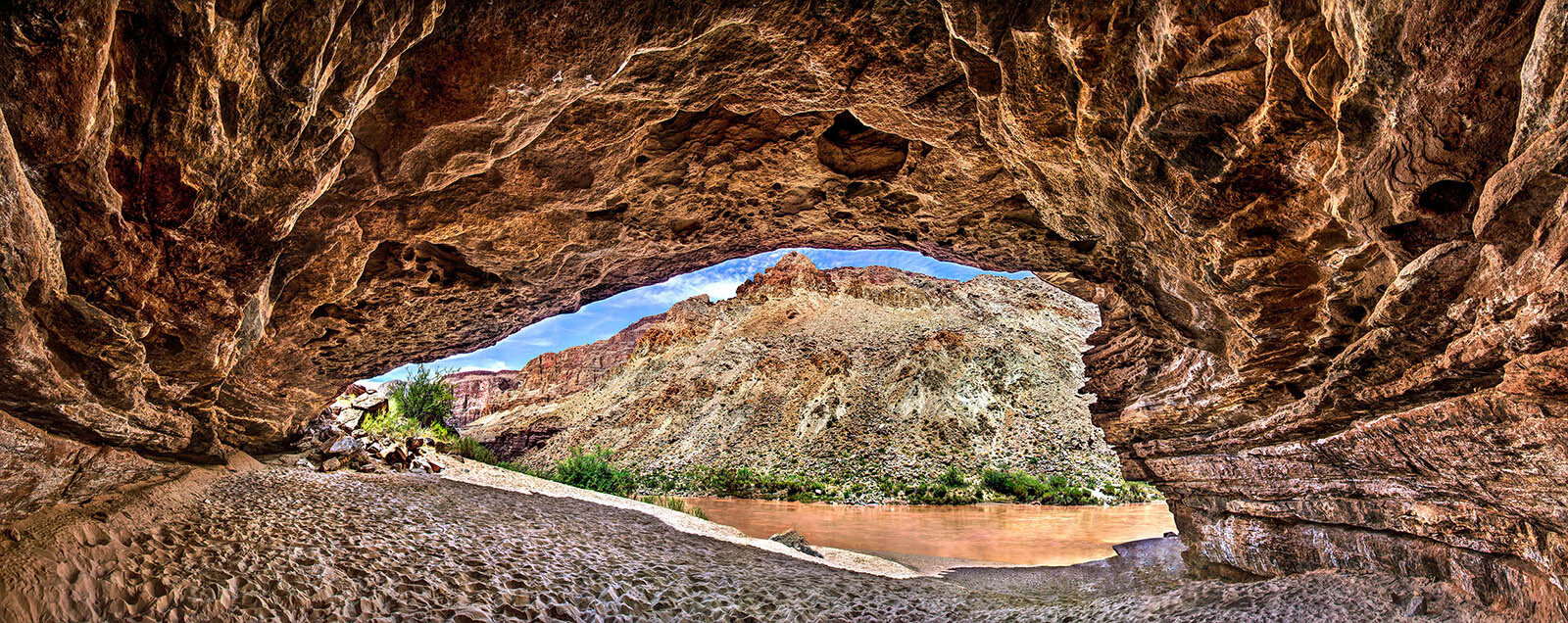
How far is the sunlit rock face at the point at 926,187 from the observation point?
6.91ft

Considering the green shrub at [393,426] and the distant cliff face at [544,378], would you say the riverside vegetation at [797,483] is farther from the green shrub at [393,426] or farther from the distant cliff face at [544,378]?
the distant cliff face at [544,378]

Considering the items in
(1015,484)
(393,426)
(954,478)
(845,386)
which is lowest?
(1015,484)

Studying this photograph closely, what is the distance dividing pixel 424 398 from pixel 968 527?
50.7 ft

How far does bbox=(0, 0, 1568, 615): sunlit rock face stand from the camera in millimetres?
2107

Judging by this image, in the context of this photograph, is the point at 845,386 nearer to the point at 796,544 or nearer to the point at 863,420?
the point at 863,420

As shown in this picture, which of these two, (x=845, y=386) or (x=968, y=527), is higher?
(x=845, y=386)

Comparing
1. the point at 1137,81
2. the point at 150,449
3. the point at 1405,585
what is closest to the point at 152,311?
the point at 150,449

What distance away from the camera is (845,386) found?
110 ft

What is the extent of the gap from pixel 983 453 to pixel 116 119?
27.6 m

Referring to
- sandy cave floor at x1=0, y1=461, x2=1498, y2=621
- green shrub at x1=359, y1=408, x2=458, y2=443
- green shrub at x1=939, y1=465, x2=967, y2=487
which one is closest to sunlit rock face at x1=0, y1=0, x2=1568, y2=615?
sandy cave floor at x1=0, y1=461, x2=1498, y2=621

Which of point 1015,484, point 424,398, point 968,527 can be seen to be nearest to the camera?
point 968,527

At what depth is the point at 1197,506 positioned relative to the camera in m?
6.49

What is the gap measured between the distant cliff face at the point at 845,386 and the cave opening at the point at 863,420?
118 millimetres

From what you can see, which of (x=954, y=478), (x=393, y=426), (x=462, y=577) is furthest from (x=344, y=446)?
(x=954, y=478)
